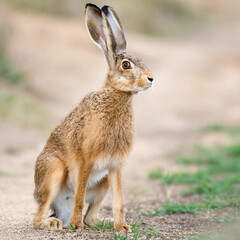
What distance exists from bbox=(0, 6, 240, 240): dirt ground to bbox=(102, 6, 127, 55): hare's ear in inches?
20.3

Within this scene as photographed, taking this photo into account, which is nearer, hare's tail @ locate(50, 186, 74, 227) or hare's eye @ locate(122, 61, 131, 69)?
hare's eye @ locate(122, 61, 131, 69)

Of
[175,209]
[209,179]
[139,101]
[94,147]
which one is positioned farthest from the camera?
[139,101]

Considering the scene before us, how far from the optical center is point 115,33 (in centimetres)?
495

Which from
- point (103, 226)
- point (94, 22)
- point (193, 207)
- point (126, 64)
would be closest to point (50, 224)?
point (103, 226)

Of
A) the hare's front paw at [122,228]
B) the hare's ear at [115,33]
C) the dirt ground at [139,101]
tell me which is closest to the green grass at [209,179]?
the dirt ground at [139,101]

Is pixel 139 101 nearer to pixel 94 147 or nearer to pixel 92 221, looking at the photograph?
pixel 92 221

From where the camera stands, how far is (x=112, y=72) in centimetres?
478

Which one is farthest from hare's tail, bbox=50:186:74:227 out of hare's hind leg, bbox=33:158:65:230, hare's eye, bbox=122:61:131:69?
hare's eye, bbox=122:61:131:69

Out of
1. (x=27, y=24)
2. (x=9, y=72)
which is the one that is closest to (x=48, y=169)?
(x=9, y=72)

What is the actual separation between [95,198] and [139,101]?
4174mm

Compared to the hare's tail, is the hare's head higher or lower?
higher

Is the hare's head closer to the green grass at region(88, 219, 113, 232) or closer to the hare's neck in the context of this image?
the hare's neck

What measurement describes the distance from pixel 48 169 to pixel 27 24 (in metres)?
17.1

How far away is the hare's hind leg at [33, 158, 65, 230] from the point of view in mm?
4625
